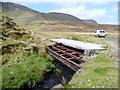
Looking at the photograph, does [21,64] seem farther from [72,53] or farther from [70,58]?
[72,53]

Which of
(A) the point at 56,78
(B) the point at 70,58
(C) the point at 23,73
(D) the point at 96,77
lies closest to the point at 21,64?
(C) the point at 23,73

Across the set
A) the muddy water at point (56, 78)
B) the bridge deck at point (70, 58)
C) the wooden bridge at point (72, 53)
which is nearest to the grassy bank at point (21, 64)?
the muddy water at point (56, 78)

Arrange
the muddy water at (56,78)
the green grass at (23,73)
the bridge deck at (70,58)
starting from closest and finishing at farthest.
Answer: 1. the green grass at (23,73)
2. the muddy water at (56,78)
3. the bridge deck at (70,58)

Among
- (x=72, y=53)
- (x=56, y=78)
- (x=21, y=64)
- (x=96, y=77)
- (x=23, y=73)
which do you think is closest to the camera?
(x=96, y=77)

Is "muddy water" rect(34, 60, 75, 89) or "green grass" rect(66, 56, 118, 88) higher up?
"green grass" rect(66, 56, 118, 88)

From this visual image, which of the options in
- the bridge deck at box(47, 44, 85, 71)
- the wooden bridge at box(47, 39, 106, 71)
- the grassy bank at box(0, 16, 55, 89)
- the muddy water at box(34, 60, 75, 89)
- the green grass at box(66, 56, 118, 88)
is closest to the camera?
the green grass at box(66, 56, 118, 88)

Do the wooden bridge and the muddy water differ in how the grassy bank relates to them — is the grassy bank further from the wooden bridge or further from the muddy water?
the wooden bridge

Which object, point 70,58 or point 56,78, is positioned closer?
point 56,78

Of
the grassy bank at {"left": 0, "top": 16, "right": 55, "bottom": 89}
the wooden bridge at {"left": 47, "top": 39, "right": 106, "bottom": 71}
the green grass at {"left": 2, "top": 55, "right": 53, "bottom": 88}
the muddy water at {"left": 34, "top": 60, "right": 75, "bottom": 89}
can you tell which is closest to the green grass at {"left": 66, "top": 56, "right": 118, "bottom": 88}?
the wooden bridge at {"left": 47, "top": 39, "right": 106, "bottom": 71}

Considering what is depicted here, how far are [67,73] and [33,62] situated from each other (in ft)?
10.4

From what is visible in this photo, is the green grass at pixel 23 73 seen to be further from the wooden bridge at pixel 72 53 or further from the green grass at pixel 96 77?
the green grass at pixel 96 77

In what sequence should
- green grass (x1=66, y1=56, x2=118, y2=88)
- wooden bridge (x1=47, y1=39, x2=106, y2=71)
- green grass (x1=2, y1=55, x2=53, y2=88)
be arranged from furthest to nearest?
wooden bridge (x1=47, y1=39, x2=106, y2=71), green grass (x1=2, y1=55, x2=53, y2=88), green grass (x1=66, y1=56, x2=118, y2=88)

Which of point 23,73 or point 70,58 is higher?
point 70,58

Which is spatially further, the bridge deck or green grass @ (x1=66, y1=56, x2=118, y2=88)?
the bridge deck
